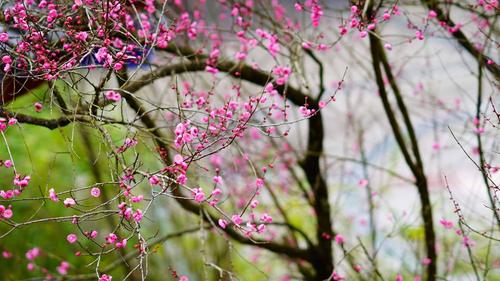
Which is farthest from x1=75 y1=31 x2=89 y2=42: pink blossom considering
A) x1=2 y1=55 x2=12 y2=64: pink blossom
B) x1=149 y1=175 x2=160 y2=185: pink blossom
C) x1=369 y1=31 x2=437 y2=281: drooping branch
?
x1=369 y1=31 x2=437 y2=281: drooping branch

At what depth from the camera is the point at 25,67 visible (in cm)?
317

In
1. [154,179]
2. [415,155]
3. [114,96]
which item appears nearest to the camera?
[154,179]

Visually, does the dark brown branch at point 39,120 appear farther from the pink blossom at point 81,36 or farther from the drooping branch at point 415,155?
the drooping branch at point 415,155

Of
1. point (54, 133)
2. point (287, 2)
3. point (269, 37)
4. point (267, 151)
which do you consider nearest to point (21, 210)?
point (54, 133)

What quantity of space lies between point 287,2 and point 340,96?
3.16 m

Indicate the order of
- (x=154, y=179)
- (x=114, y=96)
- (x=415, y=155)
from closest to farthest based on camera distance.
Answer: (x=154, y=179) → (x=114, y=96) → (x=415, y=155)

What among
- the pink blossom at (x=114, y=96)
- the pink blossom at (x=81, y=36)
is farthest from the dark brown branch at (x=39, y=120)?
the pink blossom at (x=81, y=36)

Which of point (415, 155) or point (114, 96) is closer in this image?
point (114, 96)

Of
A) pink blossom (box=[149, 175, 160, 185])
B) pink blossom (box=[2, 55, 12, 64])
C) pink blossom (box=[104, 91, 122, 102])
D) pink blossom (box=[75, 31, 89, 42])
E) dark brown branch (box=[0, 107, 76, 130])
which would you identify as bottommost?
dark brown branch (box=[0, 107, 76, 130])

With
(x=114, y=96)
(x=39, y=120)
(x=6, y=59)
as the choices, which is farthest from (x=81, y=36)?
(x=39, y=120)

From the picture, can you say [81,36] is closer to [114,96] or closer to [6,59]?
[6,59]

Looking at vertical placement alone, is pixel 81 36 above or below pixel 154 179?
above

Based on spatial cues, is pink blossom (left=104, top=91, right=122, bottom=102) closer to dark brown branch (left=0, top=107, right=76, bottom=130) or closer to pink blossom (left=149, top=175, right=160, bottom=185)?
dark brown branch (left=0, top=107, right=76, bottom=130)

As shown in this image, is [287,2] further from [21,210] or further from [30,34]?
[30,34]
